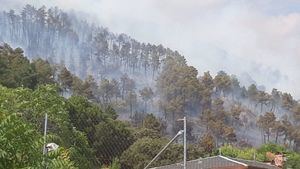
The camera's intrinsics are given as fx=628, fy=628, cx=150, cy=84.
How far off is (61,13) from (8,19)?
412 inches

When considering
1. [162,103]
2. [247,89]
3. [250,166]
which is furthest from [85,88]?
[250,166]

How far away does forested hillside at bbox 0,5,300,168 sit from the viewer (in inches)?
902

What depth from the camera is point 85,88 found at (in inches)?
2803

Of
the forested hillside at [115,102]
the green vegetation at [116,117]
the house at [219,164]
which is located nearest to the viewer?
the green vegetation at [116,117]

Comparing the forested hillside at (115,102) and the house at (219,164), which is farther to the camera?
the house at (219,164)

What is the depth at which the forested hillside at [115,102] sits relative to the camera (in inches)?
902

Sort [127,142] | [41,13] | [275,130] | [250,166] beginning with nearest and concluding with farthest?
[250,166] < [127,142] < [275,130] < [41,13]

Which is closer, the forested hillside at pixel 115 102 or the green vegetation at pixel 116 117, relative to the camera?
the green vegetation at pixel 116 117

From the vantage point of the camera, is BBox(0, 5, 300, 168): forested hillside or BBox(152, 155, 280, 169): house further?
BBox(152, 155, 280, 169): house

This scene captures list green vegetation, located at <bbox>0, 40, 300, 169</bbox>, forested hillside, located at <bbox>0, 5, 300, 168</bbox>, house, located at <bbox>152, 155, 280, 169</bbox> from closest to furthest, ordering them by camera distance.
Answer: green vegetation, located at <bbox>0, 40, 300, 169</bbox> → forested hillside, located at <bbox>0, 5, 300, 168</bbox> → house, located at <bbox>152, 155, 280, 169</bbox>

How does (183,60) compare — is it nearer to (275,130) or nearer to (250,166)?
(275,130)

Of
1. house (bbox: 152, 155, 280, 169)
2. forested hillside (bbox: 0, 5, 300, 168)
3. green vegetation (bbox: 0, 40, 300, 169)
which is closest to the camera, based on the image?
green vegetation (bbox: 0, 40, 300, 169)

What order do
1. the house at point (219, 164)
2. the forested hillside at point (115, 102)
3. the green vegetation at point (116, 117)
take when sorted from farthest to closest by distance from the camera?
the house at point (219, 164), the forested hillside at point (115, 102), the green vegetation at point (116, 117)

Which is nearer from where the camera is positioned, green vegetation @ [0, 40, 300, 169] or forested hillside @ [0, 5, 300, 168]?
green vegetation @ [0, 40, 300, 169]
